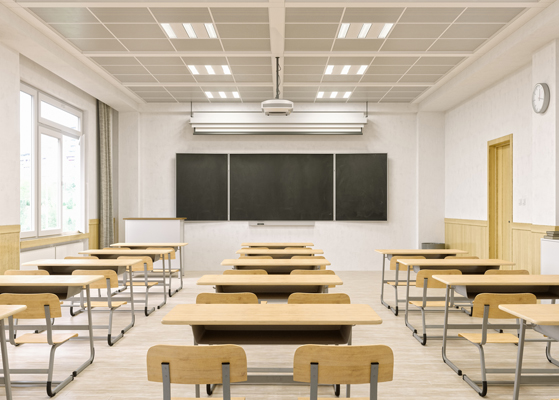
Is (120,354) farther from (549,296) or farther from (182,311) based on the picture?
(549,296)

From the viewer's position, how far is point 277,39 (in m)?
5.69

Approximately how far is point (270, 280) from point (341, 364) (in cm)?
169

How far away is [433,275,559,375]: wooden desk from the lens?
11.6 feet

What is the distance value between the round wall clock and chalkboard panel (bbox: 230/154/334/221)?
4.47 metres

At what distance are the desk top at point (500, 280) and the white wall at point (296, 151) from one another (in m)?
5.80

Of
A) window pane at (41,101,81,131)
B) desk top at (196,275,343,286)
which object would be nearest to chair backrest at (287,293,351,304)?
desk top at (196,275,343,286)

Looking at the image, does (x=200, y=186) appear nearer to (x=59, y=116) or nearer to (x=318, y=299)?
Result: (x=59, y=116)

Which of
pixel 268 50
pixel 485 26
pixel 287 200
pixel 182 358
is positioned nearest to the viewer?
pixel 182 358

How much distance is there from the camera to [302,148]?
31.8 feet

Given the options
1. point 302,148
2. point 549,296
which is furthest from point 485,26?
point 302,148

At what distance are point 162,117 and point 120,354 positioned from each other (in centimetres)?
652

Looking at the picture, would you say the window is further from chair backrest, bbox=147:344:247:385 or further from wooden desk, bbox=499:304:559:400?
wooden desk, bbox=499:304:559:400

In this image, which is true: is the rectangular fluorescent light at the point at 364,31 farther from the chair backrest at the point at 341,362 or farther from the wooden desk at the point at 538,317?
the chair backrest at the point at 341,362

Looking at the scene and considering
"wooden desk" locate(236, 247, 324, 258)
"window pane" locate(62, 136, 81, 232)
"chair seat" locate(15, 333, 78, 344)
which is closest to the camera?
"chair seat" locate(15, 333, 78, 344)
